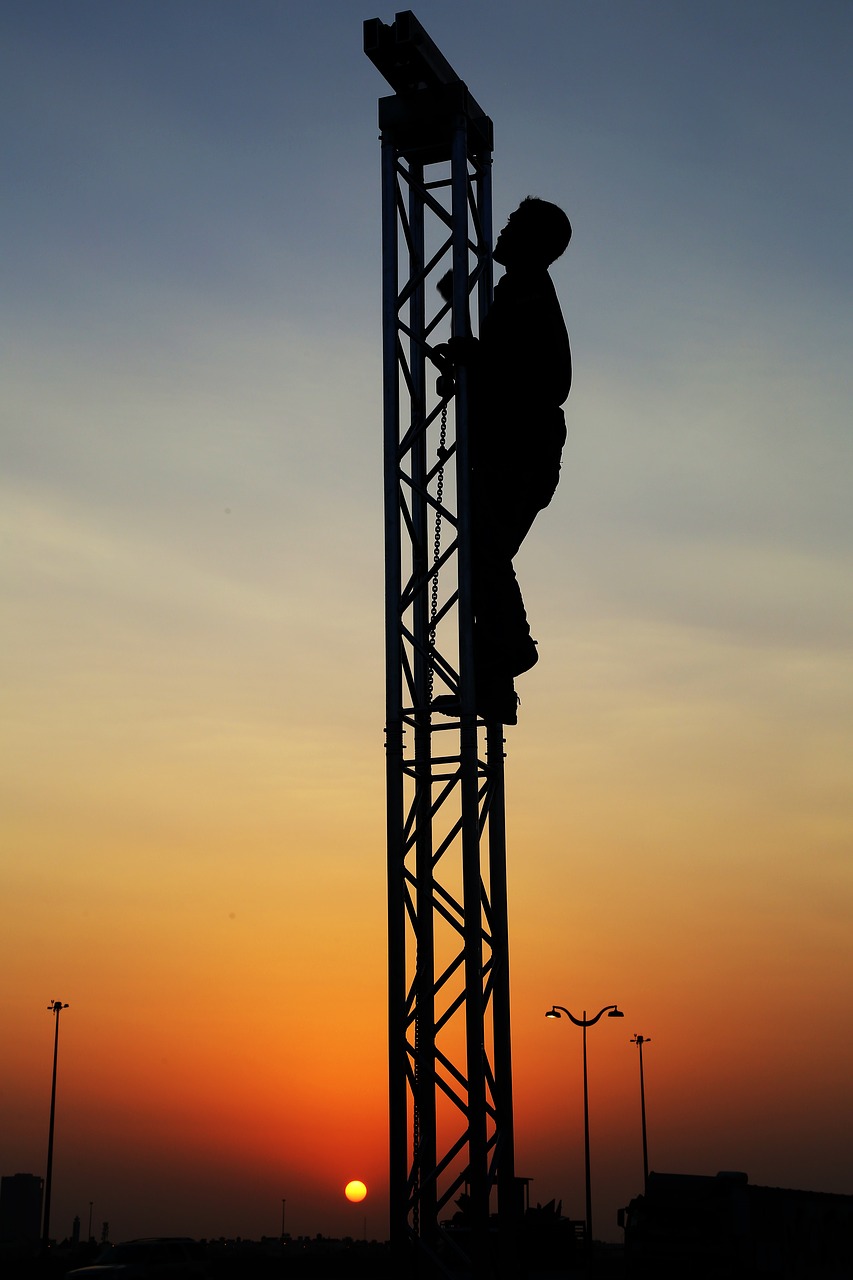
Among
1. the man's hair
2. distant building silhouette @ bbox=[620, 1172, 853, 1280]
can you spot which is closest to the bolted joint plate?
the man's hair

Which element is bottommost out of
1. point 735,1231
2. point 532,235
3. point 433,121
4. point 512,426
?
point 735,1231

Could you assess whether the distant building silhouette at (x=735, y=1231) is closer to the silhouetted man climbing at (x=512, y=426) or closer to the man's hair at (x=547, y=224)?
the silhouetted man climbing at (x=512, y=426)

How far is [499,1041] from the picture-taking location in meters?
11.6

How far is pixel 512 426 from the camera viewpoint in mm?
12422

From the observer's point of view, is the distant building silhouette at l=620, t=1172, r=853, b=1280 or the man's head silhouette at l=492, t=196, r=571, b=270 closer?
the man's head silhouette at l=492, t=196, r=571, b=270

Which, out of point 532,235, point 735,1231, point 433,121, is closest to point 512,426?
point 532,235

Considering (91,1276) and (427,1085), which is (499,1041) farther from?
(91,1276)

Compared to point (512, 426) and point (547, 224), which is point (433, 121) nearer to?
point (547, 224)

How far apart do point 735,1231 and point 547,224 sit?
1454cm

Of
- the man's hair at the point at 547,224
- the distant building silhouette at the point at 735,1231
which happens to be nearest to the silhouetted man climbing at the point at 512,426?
the man's hair at the point at 547,224

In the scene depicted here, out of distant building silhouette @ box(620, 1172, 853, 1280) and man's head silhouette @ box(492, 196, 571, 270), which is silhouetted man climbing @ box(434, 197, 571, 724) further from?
distant building silhouette @ box(620, 1172, 853, 1280)

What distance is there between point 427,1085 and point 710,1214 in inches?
449

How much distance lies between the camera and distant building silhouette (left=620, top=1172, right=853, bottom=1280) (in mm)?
19844

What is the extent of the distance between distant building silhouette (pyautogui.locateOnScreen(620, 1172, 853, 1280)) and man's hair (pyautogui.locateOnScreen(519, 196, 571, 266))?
13.9 metres
